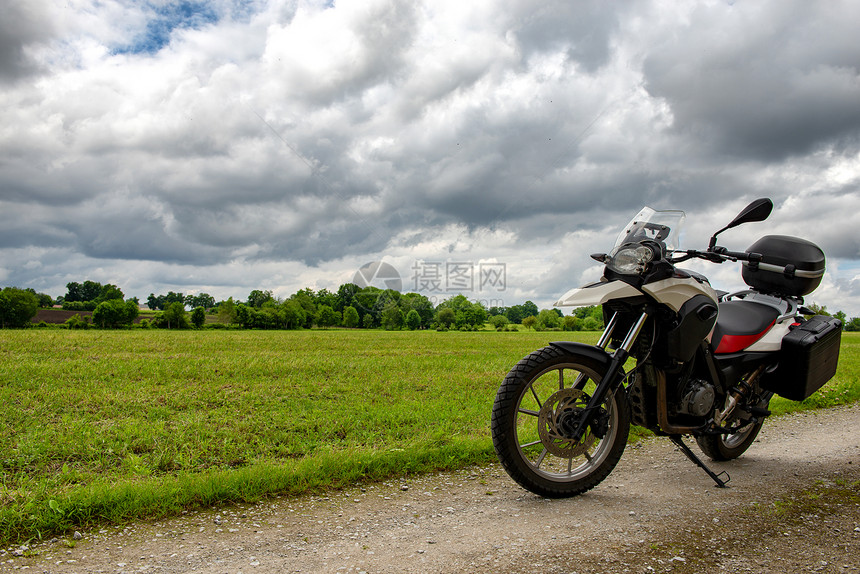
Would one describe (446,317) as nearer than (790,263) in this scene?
No

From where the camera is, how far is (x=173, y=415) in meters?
7.54

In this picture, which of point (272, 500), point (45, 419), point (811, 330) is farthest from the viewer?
point (45, 419)

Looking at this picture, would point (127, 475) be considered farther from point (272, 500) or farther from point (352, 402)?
point (352, 402)

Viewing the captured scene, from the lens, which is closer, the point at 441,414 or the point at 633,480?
the point at 633,480

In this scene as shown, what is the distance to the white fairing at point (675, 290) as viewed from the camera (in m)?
3.98

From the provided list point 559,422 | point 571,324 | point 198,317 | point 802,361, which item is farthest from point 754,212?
point 571,324

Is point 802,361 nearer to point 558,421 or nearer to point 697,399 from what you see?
point 697,399

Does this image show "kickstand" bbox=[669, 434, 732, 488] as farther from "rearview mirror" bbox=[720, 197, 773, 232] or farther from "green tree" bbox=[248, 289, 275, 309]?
"green tree" bbox=[248, 289, 275, 309]

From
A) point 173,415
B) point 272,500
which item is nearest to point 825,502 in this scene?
point 272,500

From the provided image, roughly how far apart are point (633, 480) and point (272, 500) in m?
2.99

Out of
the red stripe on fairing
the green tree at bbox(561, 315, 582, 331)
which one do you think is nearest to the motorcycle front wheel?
the red stripe on fairing

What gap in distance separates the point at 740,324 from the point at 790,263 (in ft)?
3.07

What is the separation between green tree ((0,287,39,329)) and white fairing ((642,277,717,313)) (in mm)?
81675

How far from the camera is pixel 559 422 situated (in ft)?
13.0
